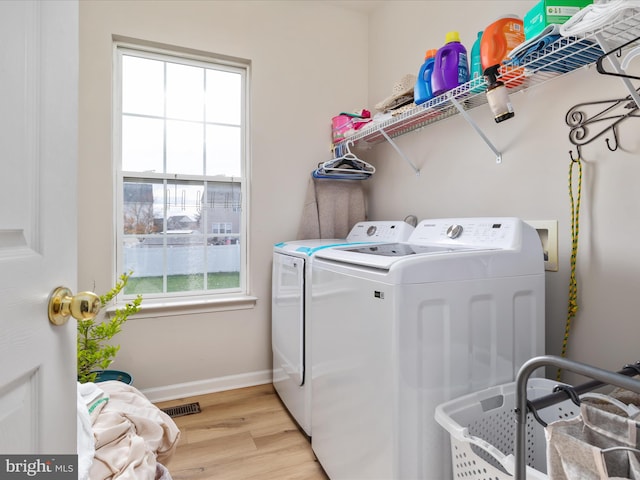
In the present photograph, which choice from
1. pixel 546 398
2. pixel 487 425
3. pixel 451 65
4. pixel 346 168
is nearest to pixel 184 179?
pixel 346 168

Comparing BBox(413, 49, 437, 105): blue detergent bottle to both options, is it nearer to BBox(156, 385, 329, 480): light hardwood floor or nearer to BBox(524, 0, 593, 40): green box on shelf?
BBox(524, 0, 593, 40): green box on shelf

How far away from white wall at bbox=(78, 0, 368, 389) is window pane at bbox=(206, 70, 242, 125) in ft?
0.49

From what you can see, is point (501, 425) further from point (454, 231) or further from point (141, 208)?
point (141, 208)

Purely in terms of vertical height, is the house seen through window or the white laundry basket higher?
the house seen through window

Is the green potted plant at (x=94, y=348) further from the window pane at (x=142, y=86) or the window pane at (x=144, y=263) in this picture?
the window pane at (x=142, y=86)

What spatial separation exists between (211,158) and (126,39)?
34.2 inches

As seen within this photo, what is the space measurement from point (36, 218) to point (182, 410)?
199 centimetres

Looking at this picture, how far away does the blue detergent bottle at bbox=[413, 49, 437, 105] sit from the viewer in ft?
5.67

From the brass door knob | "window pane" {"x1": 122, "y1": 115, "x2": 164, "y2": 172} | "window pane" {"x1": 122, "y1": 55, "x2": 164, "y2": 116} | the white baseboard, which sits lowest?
the white baseboard

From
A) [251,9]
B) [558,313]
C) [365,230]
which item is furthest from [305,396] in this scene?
[251,9]

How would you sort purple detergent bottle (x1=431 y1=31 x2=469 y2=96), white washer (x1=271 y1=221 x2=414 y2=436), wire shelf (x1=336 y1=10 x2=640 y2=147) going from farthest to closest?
white washer (x1=271 y1=221 x2=414 y2=436) → purple detergent bottle (x1=431 y1=31 x2=469 y2=96) → wire shelf (x1=336 y1=10 x2=640 y2=147)

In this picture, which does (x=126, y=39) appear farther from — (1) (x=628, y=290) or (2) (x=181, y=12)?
(1) (x=628, y=290)

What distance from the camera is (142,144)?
92.3 inches

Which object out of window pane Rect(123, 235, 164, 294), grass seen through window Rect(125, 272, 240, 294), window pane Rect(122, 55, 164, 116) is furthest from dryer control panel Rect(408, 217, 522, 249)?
window pane Rect(122, 55, 164, 116)
